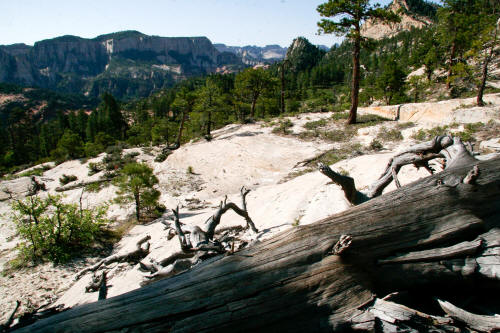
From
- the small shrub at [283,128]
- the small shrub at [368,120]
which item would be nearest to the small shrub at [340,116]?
the small shrub at [368,120]

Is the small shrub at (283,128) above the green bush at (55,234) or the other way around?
above

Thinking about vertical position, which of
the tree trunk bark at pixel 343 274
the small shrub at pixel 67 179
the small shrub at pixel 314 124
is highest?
the small shrub at pixel 314 124

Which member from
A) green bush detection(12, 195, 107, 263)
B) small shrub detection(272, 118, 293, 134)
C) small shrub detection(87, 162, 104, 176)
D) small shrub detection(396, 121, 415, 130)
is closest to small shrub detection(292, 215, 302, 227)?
green bush detection(12, 195, 107, 263)

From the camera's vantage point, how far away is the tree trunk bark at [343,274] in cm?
223

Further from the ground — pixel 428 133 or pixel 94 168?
pixel 428 133

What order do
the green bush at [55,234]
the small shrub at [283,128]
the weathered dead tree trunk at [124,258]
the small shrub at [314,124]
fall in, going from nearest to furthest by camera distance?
the weathered dead tree trunk at [124,258] < the green bush at [55,234] < the small shrub at [314,124] < the small shrub at [283,128]

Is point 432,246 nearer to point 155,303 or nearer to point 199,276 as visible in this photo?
point 199,276

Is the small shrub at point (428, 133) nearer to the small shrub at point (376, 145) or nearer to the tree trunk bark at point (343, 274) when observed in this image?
the small shrub at point (376, 145)

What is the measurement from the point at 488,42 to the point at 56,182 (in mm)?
33138

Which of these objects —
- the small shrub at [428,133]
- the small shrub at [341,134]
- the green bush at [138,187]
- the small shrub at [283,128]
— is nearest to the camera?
the green bush at [138,187]

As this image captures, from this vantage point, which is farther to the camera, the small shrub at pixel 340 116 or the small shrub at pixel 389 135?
the small shrub at pixel 340 116

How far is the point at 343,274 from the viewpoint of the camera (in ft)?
8.50

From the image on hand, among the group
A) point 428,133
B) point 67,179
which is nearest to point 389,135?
point 428,133

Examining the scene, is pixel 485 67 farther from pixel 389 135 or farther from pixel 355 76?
pixel 355 76
